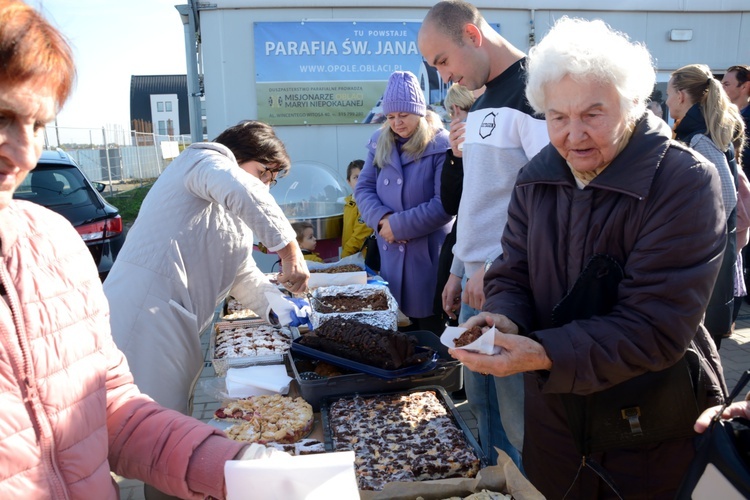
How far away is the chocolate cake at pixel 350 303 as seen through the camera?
304 centimetres

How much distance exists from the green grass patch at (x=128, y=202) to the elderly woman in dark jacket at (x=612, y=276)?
12.3m

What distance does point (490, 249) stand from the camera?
2.52 meters

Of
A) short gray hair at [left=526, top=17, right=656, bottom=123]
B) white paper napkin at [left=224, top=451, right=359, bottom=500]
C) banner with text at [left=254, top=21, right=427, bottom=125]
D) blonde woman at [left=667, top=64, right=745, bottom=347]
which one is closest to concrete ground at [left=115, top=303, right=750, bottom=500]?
blonde woman at [left=667, top=64, right=745, bottom=347]

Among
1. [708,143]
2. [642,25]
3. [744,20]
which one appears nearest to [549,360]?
[708,143]

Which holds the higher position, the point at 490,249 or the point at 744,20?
the point at 744,20

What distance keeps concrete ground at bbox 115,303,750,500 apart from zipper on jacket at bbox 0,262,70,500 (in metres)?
2.47

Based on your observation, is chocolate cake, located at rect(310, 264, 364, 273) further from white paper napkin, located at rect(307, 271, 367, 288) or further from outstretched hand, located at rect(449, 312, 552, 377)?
outstretched hand, located at rect(449, 312, 552, 377)

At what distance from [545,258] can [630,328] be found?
1.06 feet

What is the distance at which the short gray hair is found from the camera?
1.55 meters

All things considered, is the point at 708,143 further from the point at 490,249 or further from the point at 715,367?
the point at 715,367

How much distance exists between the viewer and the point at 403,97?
3662mm

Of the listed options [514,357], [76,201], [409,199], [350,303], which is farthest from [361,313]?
[76,201]

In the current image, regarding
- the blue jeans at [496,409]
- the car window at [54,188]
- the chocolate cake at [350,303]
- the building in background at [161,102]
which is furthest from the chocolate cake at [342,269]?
the building in background at [161,102]

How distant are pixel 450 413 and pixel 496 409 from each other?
0.67 m
